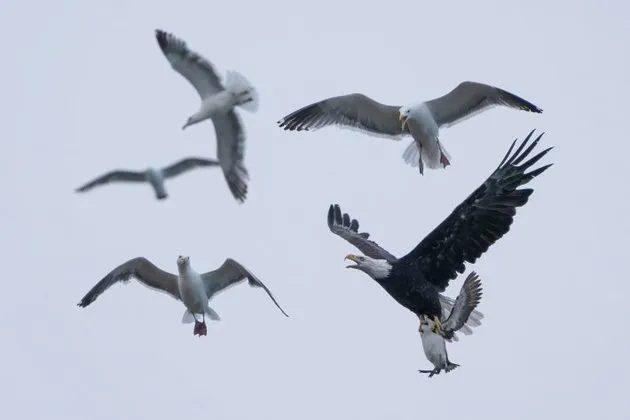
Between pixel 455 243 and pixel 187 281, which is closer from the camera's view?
pixel 455 243

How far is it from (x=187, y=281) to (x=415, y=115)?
323 cm

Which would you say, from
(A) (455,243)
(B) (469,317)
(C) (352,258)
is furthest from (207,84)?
(B) (469,317)

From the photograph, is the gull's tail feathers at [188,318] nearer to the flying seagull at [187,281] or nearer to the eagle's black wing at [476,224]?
the flying seagull at [187,281]

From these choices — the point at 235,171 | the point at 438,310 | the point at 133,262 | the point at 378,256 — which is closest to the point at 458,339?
the point at 438,310

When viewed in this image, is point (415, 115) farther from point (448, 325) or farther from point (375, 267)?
point (448, 325)

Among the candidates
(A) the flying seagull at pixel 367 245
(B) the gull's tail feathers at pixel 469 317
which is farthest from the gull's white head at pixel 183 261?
(B) the gull's tail feathers at pixel 469 317

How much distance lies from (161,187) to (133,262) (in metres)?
2.96

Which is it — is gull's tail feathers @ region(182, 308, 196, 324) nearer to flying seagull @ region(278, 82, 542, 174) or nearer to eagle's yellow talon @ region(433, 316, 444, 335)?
flying seagull @ region(278, 82, 542, 174)

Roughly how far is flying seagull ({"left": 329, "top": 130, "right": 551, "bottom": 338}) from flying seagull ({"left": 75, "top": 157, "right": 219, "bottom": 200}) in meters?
1.93

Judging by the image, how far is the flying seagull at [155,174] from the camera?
17.9m

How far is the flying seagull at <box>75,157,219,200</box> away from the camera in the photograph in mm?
17922

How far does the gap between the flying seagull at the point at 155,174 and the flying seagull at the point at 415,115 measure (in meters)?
3.01

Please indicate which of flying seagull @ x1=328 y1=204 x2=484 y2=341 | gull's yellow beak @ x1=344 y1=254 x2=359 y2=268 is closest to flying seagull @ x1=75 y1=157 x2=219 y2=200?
gull's yellow beak @ x1=344 y1=254 x2=359 y2=268

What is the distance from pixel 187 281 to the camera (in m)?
20.1
